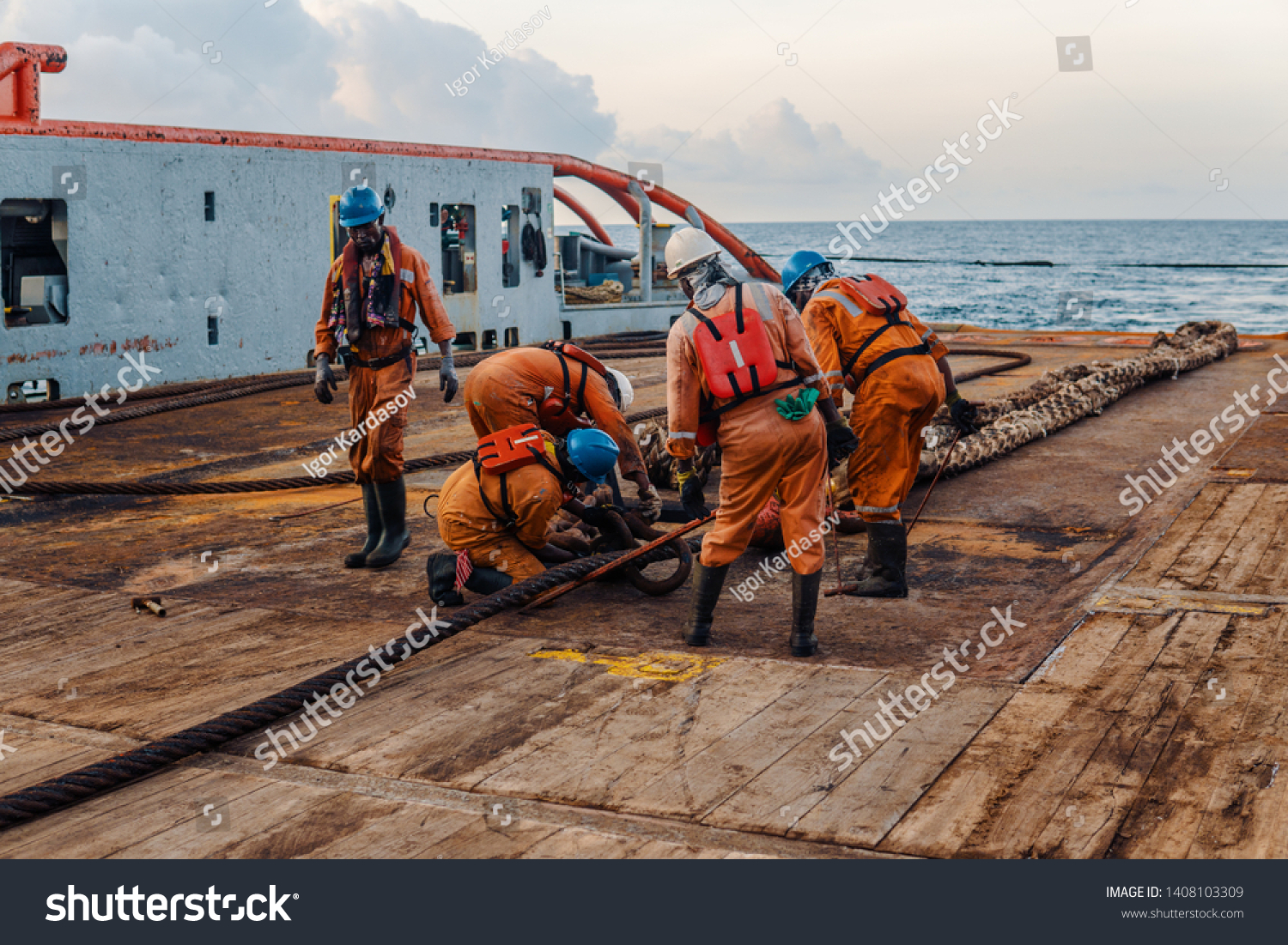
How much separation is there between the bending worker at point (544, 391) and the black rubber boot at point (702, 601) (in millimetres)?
1014

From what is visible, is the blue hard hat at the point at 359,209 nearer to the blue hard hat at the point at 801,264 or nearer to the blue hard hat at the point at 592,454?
the blue hard hat at the point at 592,454

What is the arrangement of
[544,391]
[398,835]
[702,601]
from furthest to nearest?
[544,391] < [702,601] < [398,835]

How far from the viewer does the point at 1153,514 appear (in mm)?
7035

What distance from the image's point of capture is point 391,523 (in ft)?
21.2

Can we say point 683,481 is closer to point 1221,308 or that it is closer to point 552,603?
point 552,603

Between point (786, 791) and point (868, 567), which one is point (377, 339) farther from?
point (786, 791)

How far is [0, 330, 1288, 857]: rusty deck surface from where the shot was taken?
10.4ft

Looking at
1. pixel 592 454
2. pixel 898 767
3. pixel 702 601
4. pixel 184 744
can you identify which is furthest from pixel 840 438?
pixel 184 744

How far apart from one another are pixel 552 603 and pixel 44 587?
2512mm

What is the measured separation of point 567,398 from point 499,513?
0.76 metres

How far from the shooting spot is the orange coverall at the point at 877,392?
5680mm

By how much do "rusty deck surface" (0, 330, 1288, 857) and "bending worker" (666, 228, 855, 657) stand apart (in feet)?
1.11

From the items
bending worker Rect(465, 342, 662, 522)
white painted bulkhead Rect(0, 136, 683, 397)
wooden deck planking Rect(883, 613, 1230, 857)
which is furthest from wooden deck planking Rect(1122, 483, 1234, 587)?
white painted bulkhead Rect(0, 136, 683, 397)
